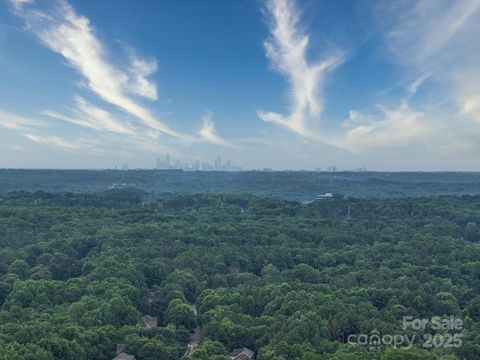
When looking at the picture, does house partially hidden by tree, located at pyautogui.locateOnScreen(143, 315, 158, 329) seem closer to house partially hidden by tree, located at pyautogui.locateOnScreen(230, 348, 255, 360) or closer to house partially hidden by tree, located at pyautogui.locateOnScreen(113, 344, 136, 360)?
house partially hidden by tree, located at pyautogui.locateOnScreen(113, 344, 136, 360)

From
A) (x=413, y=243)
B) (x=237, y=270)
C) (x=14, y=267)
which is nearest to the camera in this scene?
(x=14, y=267)

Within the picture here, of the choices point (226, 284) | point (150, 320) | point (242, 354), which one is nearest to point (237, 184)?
point (226, 284)

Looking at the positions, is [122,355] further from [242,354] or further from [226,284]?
[226,284]

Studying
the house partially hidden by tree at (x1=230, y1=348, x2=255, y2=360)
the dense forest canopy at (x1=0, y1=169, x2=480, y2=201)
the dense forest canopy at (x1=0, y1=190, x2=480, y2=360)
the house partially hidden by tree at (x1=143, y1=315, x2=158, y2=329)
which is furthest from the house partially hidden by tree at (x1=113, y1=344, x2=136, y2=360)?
the dense forest canopy at (x1=0, y1=169, x2=480, y2=201)

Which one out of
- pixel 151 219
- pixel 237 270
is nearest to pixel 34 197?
pixel 151 219

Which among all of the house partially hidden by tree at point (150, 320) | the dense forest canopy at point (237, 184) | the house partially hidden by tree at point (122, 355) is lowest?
the house partially hidden by tree at point (150, 320)

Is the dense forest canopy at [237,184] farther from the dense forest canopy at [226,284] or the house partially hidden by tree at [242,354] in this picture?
the house partially hidden by tree at [242,354]

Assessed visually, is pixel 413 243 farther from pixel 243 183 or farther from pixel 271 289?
pixel 243 183

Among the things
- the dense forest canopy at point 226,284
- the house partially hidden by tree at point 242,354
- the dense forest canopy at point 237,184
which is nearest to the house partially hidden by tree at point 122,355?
the dense forest canopy at point 226,284
